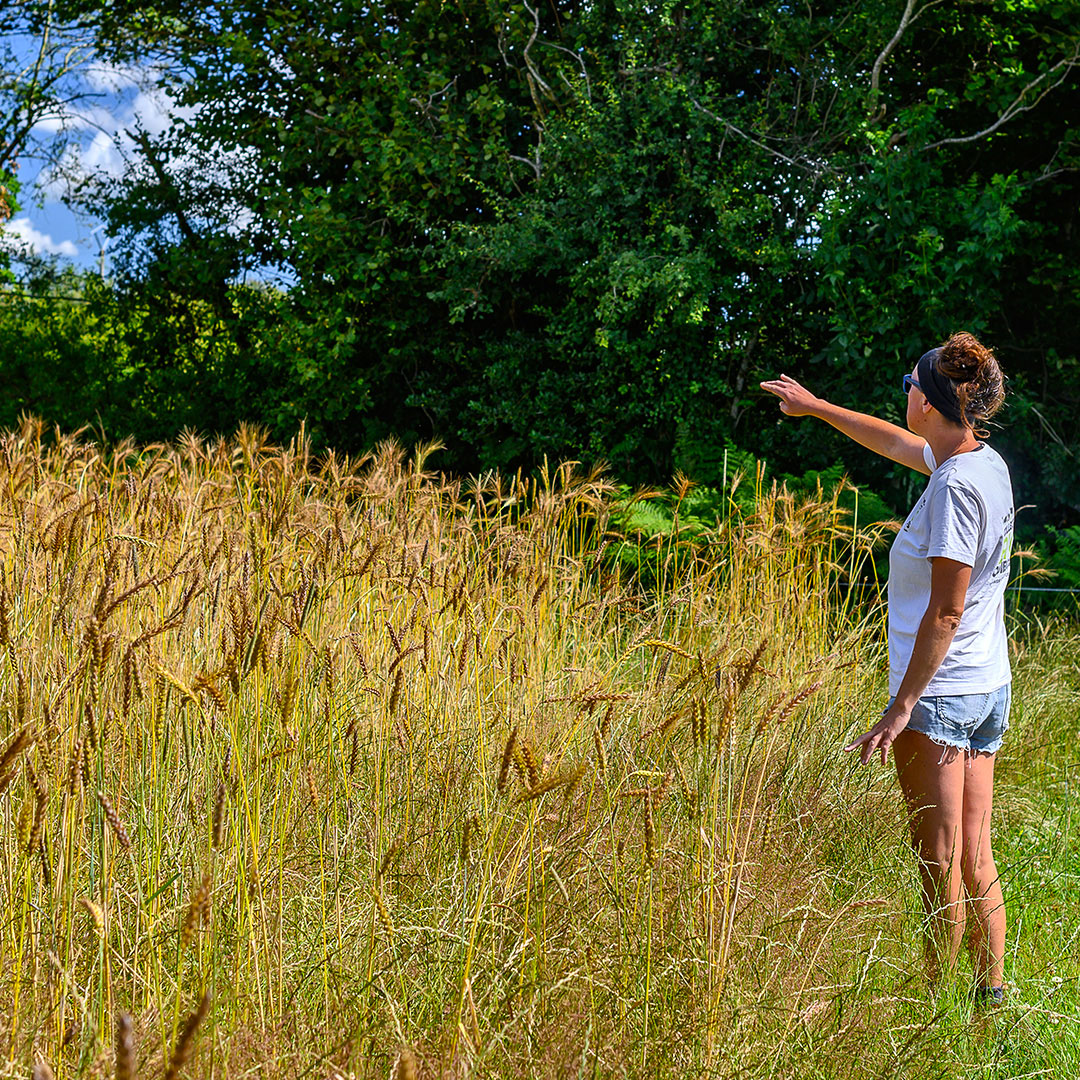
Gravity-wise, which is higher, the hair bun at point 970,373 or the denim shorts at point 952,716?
the hair bun at point 970,373

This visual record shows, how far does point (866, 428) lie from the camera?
338 centimetres

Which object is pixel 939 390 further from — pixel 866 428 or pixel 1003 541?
pixel 866 428

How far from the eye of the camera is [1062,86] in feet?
24.5

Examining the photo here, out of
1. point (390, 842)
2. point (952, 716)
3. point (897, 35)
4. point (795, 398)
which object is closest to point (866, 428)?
point (795, 398)

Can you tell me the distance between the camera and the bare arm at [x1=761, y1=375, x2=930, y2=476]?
3.24 m

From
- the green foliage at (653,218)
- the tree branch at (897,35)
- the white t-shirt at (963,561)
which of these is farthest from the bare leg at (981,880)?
the tree branch at (897,35)

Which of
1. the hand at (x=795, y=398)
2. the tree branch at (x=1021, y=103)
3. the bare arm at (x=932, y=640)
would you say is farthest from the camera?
the tree branch at (x=1021, y=103)

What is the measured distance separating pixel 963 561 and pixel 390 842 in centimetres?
150

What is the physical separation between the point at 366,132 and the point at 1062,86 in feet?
18.5

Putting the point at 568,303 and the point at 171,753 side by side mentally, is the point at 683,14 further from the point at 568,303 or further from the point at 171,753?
the point at 171,753

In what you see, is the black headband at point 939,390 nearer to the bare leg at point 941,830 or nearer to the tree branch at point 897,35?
the bare leg at point 941,830

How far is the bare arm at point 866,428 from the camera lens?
324 centimetres

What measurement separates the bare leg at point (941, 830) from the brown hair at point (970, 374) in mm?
805

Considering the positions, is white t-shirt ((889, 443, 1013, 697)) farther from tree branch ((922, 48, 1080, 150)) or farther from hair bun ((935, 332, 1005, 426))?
tree branch ((922, 48, 1080, 150))
